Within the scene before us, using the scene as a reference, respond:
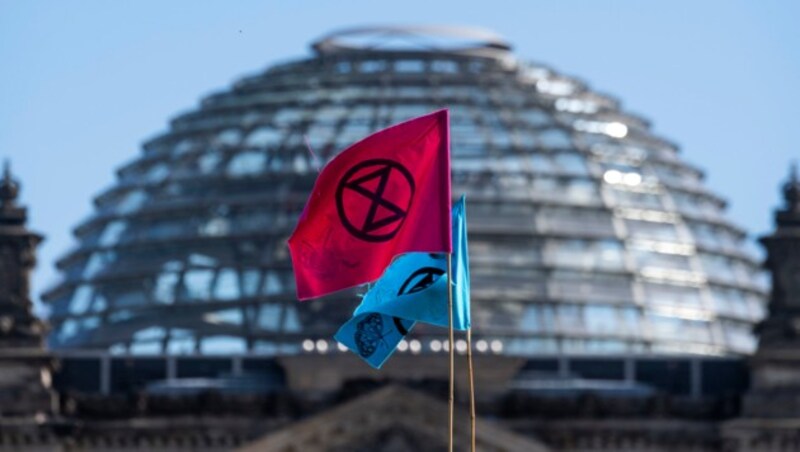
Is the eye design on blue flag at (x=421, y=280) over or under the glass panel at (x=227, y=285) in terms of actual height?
over

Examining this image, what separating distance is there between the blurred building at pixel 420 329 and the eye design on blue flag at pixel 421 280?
4096 cm

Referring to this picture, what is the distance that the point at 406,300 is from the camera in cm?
5794

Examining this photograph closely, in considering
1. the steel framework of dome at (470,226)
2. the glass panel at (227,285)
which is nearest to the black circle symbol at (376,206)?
the steel framework of dome at (470,226)

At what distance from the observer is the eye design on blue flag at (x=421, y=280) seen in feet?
190

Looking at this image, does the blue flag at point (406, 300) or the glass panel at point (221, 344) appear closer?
the blue flag at point (406, 300)

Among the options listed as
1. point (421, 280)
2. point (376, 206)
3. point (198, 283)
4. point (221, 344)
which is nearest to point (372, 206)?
point (376, 206)

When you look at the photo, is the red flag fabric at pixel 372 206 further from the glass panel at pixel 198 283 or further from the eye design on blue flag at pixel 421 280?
the glass panel at pixel 198 283

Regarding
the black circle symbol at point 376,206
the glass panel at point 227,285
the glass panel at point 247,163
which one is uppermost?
the black circle symbol at point 376,206

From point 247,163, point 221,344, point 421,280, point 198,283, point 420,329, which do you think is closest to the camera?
point 421,280

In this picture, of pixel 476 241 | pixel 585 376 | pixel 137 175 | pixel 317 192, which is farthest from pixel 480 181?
pixel 317 192

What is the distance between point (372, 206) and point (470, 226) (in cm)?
6304

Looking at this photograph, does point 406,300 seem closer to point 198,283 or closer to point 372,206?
point 372,206

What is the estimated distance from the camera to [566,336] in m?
117

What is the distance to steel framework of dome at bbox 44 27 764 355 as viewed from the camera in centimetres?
11738
